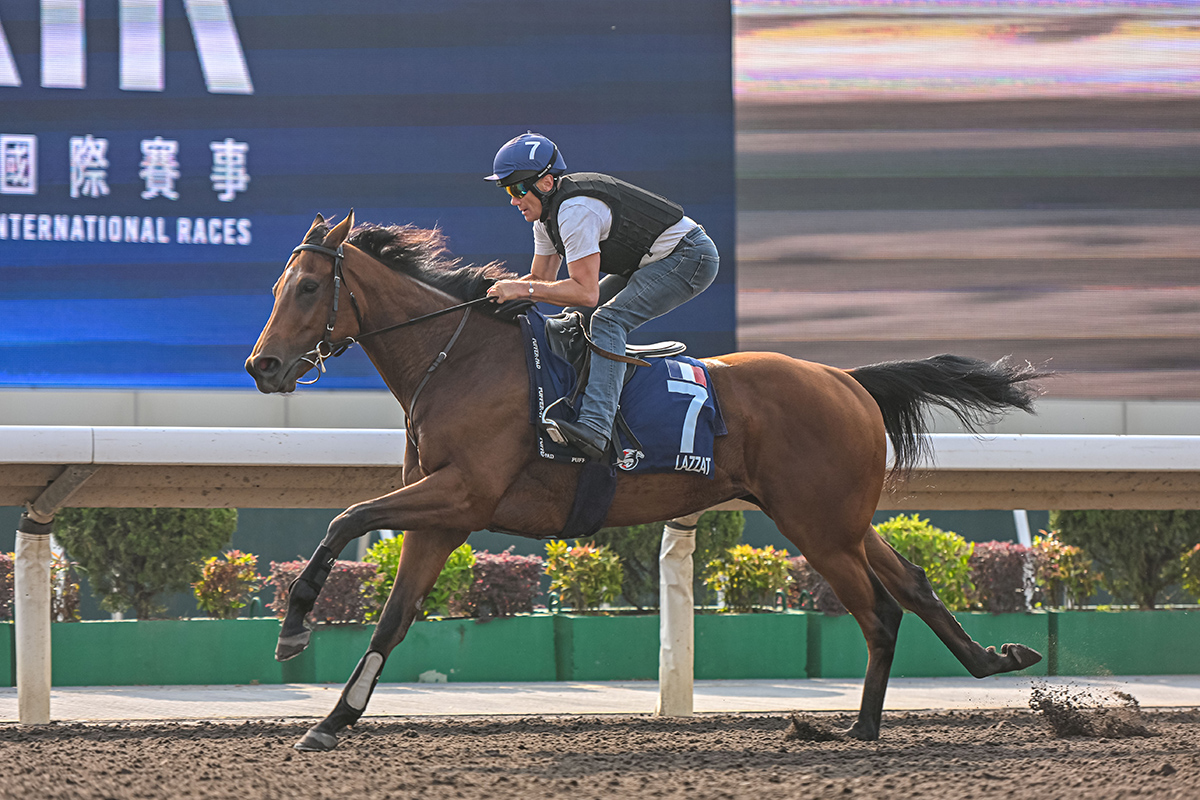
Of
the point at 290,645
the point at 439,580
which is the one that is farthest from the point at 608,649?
the point at 290,645

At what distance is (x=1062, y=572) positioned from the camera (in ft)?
29.7

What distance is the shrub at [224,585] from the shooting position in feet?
27.5

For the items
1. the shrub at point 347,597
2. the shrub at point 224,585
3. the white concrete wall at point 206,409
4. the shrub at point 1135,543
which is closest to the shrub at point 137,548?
the shrub at point 224,585

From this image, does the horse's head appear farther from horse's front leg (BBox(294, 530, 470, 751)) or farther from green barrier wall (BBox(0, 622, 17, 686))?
green barrier wall (BBox(0, 622, 17, 686))

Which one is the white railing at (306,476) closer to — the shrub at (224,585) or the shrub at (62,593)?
the shrub at (224,585)

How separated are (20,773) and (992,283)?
5822 millimetres

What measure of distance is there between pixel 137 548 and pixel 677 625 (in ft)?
13.7

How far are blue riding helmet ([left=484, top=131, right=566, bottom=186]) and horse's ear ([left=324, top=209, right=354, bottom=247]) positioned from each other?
0.56 m

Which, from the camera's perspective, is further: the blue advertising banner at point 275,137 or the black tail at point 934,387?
the blue advertising banner at point 275,137

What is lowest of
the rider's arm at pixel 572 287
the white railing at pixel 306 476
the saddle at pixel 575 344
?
the white railing at pixel 306 476

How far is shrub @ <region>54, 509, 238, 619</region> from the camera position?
834 centimetres

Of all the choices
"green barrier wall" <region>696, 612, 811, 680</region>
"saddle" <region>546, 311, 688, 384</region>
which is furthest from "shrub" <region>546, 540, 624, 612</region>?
"saddle" <region>546, 311, 688, 384</region>

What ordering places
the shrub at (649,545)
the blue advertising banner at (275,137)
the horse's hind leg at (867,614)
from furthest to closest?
the shrub at (649,545) → the blue advertising banner at (275,137) → the horse's hind leg at (867,614)

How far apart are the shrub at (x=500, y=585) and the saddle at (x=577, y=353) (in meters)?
3.79
